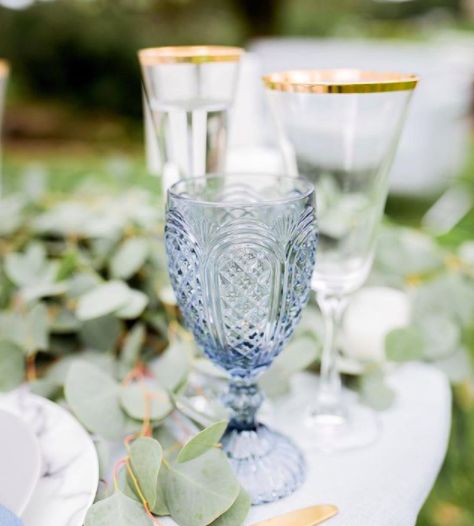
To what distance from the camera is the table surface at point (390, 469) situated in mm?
610

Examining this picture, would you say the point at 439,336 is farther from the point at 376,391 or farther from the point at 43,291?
the point at 43,291

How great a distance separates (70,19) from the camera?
6.59 m

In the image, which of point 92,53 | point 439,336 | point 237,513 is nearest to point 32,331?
point 237,513

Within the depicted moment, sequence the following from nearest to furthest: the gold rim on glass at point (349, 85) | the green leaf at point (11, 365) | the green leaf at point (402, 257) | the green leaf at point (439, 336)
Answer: the gold rim on glass at point (349, 85), the green leaf at point (11, 365), the green leaf at point (439, 336), the green leaf at point (402, 257)

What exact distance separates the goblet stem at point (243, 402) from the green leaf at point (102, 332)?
7.9 inches

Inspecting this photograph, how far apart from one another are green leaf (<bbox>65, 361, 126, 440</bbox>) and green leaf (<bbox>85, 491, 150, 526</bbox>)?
11 cm

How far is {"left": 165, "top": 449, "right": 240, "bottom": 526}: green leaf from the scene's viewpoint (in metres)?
0.56

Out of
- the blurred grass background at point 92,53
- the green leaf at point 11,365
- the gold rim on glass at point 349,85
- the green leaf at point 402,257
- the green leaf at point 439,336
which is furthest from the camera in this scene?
the blurred grass background at point 92,53

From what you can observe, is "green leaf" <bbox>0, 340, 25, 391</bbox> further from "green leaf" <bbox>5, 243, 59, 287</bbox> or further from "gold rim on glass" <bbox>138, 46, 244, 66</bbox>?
"gold rim on glass" <bbox>138, 46, 244, 66</bbox>

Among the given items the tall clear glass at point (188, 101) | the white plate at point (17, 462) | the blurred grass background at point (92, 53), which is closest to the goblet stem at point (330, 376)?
the tall clear glass at point (188, 101)

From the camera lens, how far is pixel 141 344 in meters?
0.86

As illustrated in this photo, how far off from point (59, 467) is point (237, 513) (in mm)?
153

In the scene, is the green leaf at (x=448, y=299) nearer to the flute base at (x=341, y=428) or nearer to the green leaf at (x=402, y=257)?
the green leaf at (x=402, y=257)

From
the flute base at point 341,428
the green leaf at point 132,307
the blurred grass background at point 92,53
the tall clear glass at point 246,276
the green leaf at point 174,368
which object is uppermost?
the tall clear glass at point 246,276
